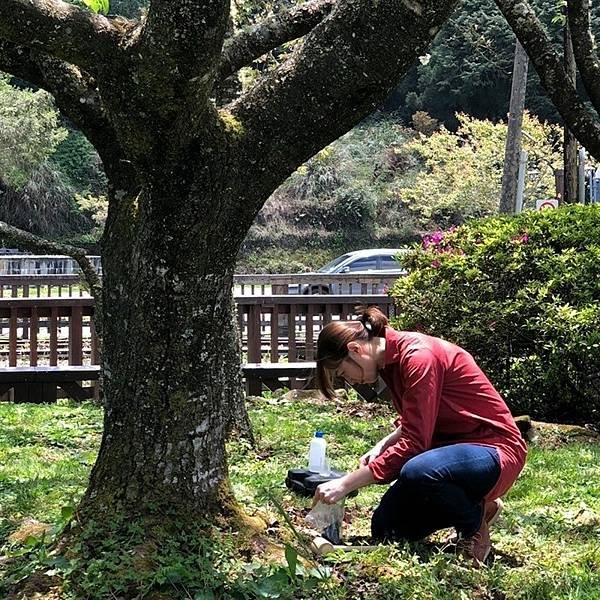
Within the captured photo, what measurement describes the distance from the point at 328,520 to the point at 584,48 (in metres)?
2.91

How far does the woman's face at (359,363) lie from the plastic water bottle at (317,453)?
1061mm

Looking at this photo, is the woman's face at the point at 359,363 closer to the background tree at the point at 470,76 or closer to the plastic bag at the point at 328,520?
the plastic bag at the point at 328,520

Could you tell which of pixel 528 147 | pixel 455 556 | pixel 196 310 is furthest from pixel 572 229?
pixel 528 147

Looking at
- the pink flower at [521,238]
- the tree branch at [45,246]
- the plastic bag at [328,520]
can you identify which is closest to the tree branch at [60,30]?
the plastic bag at [328,520]

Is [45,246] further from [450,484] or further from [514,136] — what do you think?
[514,136]

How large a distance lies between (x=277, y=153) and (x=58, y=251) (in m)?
4.35

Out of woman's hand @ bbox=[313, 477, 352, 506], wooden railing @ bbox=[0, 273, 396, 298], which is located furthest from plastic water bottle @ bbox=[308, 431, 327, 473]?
wooden railing @ bbox=[0, 273, 396, 298]

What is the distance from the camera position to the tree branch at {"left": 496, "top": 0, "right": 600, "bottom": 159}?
4332 mm

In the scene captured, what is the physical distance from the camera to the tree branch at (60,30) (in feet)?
8.43

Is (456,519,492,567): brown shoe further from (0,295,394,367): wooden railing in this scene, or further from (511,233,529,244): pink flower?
(0,295,394,367): wooden railing

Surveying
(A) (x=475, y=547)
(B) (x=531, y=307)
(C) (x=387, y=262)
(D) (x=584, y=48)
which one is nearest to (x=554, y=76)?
(D) (x=584, y=48)

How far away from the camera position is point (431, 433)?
11.1ft

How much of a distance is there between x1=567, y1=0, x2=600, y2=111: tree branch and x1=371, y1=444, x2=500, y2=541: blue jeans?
203 centimetres

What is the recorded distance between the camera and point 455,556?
3.52 meters
